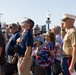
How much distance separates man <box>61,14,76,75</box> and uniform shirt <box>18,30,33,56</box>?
0.73 m

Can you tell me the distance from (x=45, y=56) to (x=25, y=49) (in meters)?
0.70

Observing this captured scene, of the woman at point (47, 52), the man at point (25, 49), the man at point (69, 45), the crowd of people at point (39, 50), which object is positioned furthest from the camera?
the woman at point (47, 52)

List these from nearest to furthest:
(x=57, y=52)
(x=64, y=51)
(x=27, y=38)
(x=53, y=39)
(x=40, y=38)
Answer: (x=64, y=51) → (x=27, y=38) → (x=53, y=39) → (x=57, y=52) → (x=40, y=38)

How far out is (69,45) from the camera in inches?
190

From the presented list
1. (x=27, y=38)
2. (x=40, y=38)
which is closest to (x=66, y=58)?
(x=27, y=38)

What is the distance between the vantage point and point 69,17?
4.95m

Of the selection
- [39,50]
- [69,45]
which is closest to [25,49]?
[39,50]

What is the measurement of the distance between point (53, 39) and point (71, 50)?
1.11m

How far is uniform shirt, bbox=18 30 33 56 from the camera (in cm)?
530

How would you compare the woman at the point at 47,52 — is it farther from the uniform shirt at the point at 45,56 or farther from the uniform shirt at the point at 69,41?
the uniform shirt at the point at 69,41

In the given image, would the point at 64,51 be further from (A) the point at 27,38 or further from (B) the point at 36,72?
(B) the point at 36,72

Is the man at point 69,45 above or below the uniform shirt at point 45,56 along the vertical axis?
above

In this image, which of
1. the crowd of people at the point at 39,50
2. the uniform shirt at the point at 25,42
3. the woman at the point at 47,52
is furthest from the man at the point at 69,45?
the woman at the point at 47,52

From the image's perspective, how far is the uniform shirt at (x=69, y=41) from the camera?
4676 millimetres
